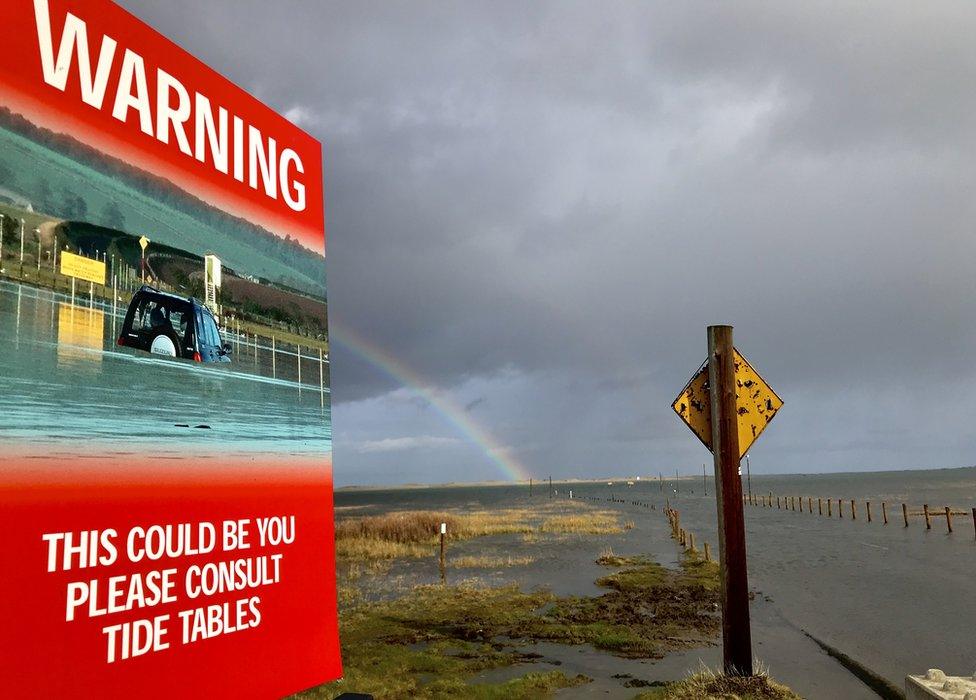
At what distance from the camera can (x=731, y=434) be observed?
8.71 m

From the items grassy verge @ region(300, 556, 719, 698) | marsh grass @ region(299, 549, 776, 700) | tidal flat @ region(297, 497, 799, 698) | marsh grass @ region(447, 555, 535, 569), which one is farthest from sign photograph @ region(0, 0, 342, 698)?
marsh grass @ region(447, 555, 535, 569)

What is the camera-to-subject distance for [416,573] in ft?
86.8

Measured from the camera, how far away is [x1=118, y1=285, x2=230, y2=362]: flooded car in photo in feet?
8.40

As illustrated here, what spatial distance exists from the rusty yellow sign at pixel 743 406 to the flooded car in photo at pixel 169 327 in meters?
7.42

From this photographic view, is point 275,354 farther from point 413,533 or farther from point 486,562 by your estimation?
point 413,533

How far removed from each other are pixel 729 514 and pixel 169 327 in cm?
779

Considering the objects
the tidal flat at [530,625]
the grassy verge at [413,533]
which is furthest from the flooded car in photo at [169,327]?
the grassy verge at [413,533]

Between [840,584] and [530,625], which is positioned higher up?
[530,625]

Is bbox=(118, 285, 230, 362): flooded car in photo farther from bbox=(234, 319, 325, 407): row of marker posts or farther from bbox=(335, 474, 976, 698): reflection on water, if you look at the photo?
bbox=(335, 474, 976, 698): reflection on water

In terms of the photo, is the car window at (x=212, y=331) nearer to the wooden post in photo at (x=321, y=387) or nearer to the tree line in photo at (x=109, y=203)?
the tree line in photo at (x=109, y=203)

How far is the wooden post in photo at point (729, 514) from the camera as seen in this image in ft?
28.2

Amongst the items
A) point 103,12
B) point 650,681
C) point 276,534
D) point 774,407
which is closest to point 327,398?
point 276,534

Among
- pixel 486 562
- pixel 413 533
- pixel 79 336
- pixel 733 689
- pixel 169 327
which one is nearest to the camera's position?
pixel 79 336

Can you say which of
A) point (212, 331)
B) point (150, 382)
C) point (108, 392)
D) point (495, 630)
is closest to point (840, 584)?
point (495, 630)
